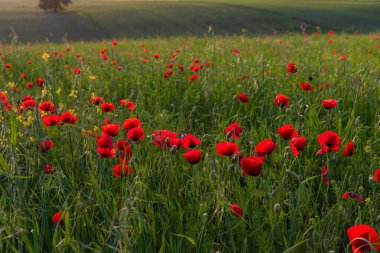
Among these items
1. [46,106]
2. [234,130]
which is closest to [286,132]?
[234,130]

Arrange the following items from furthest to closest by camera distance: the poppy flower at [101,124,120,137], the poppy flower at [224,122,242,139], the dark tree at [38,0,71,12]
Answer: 1. the dark tree at [38,0,71,12]
2. the poppy flower at [224,122,242,139]
3. the poppy flower at [101,124,120,137]

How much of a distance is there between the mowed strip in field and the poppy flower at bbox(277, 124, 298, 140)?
23.1m

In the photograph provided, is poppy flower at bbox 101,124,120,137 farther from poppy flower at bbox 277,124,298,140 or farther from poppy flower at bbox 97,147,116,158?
poppy flower at bbox 277,124,298,140

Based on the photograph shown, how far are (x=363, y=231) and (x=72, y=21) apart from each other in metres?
31.3

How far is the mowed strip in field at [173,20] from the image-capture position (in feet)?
86.1

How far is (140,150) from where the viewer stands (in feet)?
6.84

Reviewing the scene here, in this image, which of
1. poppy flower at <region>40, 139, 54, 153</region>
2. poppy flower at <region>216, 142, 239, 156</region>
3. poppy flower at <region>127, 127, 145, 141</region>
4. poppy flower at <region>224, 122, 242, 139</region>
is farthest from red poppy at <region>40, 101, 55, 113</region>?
poppy flower at <region>216, 142, 239, 156</region>

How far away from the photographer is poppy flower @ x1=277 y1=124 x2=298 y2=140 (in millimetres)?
1601

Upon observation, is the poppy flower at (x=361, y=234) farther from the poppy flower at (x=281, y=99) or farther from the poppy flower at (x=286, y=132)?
the poppy flower at (x=281, y=99)

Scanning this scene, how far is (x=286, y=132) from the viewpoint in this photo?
5.30 feet

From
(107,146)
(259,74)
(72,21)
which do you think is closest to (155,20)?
(72,21)

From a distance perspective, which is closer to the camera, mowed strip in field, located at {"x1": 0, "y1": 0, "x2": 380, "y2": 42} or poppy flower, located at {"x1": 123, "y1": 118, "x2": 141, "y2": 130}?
poppy flower, located at {"x1": 123, "y1": 118, "x2": 141, "y2": 130}

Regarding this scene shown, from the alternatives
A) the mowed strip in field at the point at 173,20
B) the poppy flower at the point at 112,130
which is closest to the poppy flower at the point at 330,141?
the poppy flower at the point at 112,130

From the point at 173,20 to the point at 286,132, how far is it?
30.1 metres
